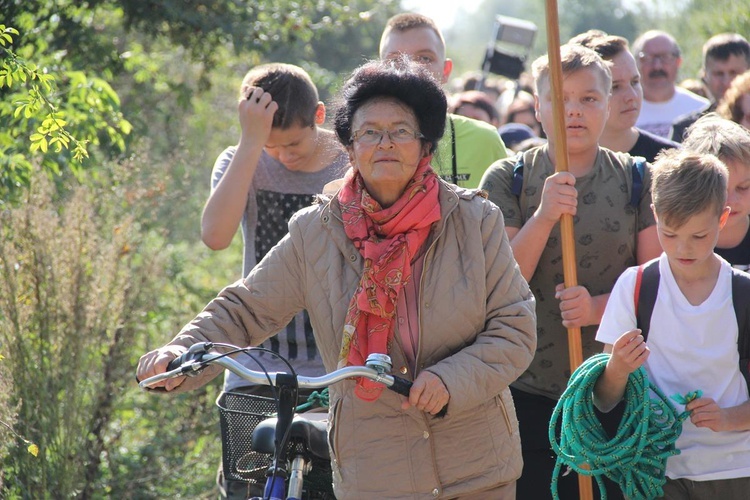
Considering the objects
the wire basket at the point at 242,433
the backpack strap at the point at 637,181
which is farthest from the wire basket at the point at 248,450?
the backpack strap at the point at 637,181

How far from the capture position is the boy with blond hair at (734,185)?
412cm

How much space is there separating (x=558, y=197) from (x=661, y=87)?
391 cm

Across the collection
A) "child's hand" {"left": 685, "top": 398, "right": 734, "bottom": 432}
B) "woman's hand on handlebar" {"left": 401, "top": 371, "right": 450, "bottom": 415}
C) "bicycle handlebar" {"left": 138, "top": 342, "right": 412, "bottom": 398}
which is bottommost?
"child's hand" {"left": 685, "top": 398, "right": 734, "bottom": 432}

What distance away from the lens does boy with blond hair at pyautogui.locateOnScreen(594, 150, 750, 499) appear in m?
3.60

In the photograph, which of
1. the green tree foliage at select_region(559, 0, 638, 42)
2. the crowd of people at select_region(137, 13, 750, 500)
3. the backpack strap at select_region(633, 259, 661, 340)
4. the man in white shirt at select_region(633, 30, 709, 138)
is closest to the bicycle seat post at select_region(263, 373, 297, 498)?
the crowd of people at select_region(137, 13, 750, 500)

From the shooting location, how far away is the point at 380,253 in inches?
131

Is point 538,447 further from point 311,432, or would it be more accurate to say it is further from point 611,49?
point 611,49

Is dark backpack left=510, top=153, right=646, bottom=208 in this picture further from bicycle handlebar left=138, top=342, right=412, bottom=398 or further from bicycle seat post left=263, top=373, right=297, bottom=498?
bicycle seat post left=263, top=373, right=297, bottom=498

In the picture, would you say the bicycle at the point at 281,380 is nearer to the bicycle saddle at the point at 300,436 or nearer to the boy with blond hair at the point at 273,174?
the bicycle saddle at the point at 300,436

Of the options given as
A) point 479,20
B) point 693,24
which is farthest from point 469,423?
point 479,20

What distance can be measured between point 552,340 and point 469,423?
108 centimetres

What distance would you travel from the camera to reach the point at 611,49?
5.25 m

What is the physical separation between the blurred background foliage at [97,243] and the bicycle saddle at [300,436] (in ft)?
4.57

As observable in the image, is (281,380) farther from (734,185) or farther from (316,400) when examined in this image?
(734,185)
